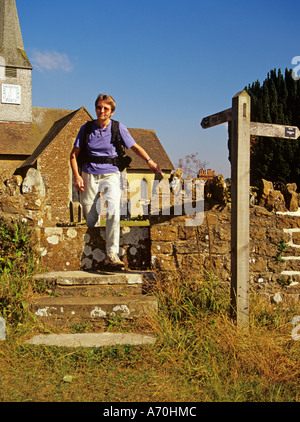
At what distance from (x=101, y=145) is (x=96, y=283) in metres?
1.63

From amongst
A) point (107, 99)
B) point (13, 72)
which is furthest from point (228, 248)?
point (13, 72)

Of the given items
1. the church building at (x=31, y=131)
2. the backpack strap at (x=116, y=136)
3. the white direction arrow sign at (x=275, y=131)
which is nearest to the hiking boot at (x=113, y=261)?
the backpack strap at (x=116, y=136)

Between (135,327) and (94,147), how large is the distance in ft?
7.02

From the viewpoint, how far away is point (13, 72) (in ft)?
88.3

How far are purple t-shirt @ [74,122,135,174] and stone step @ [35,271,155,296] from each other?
1.26 metres

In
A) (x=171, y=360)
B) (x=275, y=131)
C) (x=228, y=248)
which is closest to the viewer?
(x=171, y=360)

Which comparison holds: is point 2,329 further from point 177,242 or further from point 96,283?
point 177,242

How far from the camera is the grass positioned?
3008mm

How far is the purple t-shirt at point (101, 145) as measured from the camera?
4.65m

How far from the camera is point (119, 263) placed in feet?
15.0

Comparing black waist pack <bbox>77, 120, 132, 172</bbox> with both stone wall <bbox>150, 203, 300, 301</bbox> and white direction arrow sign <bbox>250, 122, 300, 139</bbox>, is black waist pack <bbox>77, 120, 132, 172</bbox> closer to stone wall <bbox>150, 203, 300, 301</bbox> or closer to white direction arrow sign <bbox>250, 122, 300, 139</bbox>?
stone wall <bbox>150, 203, 300, 301</bbox>

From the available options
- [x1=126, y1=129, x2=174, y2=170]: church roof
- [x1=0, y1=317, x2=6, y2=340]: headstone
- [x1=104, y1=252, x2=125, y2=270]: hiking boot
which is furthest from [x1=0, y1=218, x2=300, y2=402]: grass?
[x1=126, y1=129, x2=174, y2=170]: church roof
